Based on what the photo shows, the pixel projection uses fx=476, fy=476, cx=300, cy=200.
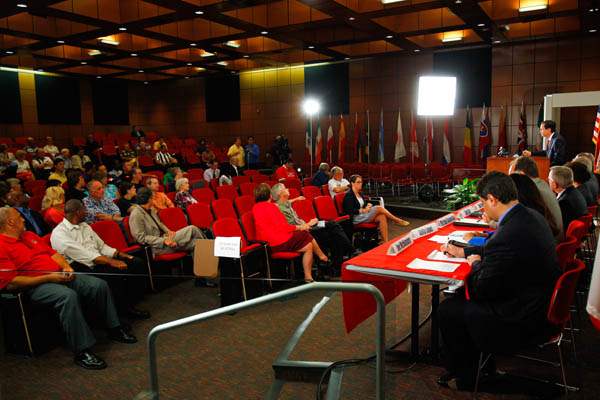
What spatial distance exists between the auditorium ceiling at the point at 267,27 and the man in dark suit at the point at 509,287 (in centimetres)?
719

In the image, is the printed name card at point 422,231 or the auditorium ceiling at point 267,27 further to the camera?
the auditorium ceiling at point 267,27

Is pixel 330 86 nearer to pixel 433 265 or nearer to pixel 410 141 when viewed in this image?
pixel 410 141

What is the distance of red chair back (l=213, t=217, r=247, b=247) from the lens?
4.89 meters

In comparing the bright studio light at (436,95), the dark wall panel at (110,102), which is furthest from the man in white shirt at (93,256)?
the dark wall panel at (110,102)

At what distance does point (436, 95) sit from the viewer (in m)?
7.82

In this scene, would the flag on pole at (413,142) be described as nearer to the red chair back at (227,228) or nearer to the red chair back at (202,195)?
the red chair back at (202,195)

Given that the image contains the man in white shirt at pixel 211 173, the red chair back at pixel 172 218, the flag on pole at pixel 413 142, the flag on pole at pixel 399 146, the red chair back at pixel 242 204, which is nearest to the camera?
the red chair back at pixel 172 218

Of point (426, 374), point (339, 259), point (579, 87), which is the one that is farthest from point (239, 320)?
point (579, 87)

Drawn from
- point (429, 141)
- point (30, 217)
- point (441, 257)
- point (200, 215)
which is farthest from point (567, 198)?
point (429, 141)

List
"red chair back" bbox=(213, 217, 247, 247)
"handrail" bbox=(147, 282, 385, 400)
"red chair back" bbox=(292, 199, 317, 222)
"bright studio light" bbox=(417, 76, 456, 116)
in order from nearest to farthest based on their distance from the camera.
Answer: "handrail" bbox=(147, 282, 385, 400) < "red chair back" bbox=(213, 217, 247, 247) < "red chair back" bbox=(292, 199, 317, 222) < "bright studio light" bbox=(417, 76, 456, 116)

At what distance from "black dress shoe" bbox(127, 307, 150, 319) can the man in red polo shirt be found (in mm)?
473

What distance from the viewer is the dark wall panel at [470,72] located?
13.4 m

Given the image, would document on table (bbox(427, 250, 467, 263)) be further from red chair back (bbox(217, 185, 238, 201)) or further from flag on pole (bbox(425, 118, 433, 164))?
flag on pole (bbox(425, 118, 433, 164))

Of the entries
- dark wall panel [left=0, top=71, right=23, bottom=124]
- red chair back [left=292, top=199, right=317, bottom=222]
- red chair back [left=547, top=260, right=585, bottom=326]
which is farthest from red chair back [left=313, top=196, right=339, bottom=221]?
dark wall panel [left=0, top=71, right=23, bottom=124]
